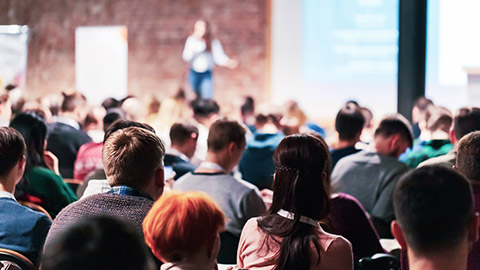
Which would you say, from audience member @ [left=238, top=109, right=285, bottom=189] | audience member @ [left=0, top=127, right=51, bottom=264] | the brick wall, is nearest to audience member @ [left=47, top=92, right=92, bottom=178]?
audience member @ [left=238, top=109, right=285, bottom=189]

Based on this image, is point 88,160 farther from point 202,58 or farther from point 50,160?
point 202,58

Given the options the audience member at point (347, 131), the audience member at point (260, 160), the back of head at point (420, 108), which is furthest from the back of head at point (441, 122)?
the back of head at point (420, 108)

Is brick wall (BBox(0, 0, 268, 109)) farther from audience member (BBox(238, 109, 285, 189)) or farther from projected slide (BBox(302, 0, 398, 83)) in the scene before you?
audience member (BBox(238, 109, 285, 189))

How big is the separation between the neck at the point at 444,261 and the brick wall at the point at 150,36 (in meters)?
9.41

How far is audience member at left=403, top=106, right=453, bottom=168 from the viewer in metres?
4.44

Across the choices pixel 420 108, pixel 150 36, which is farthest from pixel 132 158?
pixel 150 36

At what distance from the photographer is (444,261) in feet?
5.34

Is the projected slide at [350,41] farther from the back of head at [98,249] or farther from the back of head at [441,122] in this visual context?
the back of head at [98,249]

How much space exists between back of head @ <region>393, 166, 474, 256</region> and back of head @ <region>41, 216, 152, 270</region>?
73cm

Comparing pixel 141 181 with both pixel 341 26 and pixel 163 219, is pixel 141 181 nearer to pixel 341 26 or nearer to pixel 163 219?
pixel 163 219

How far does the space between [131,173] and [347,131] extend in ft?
8.19

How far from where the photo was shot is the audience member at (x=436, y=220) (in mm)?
1631

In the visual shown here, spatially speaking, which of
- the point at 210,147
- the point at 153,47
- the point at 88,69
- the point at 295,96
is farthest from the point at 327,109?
the point at 210,147

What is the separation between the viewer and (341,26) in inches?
408
